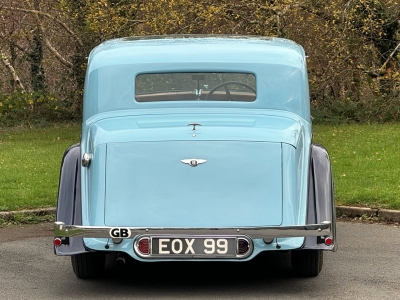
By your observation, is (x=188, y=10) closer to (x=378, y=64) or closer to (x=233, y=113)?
(x=378, y=64)

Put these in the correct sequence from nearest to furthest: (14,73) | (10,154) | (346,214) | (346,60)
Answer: (346,214) < (10,154) < (346,60) < (14,73)

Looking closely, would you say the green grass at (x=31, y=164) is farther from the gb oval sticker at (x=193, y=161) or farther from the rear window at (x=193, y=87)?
the gb oval sticker at (x=193, y=161)

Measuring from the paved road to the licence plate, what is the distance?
0.42m

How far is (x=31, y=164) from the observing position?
14.1 meters

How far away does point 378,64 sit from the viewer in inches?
838

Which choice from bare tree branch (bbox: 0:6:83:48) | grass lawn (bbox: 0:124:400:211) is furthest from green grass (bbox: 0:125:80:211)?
bare tree branch (bbox: 0:6:83:48)

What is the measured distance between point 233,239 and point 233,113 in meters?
1.36

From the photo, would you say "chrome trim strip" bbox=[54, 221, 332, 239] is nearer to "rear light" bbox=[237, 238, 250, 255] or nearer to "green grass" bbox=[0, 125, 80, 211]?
"rear light" bbox=[237, 238, 250, 255]

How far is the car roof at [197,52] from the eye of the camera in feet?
24.4

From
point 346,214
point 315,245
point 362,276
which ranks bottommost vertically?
point 346,214

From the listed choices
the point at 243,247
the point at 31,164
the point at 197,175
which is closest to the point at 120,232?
the point at 197,175

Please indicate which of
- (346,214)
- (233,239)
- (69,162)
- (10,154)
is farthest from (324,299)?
(10,154)

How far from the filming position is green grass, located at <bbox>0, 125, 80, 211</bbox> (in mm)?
10641

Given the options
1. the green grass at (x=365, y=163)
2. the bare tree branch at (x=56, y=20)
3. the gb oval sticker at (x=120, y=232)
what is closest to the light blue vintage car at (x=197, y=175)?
the gb oval sticker at (x=120, y=232)
